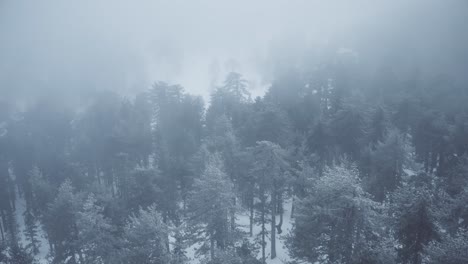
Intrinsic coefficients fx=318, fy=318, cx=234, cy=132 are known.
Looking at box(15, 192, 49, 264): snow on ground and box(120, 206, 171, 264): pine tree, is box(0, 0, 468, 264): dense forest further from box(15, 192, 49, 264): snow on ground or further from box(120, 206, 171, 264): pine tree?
box(15, 192, 49, 264): snow on ground

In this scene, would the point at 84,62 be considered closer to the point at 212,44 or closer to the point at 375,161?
the point at 212,44

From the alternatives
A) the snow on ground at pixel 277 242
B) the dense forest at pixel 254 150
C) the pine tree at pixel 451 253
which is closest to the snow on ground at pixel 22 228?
the dense forest at pixel 254 150

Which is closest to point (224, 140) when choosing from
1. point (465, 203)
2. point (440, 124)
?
point (465, 203)

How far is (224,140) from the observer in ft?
112

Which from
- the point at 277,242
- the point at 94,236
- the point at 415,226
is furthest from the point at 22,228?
the point at 415,226

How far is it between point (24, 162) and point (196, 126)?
1016 inches

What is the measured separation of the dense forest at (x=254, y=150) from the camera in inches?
722

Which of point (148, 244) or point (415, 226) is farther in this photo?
point (148, 244)

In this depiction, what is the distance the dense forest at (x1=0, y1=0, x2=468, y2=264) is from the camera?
18.3 meters

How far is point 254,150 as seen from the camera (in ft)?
86.7

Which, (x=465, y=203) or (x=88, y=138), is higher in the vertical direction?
(x=88, y=138)

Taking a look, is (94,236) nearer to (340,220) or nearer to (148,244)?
(148,244)

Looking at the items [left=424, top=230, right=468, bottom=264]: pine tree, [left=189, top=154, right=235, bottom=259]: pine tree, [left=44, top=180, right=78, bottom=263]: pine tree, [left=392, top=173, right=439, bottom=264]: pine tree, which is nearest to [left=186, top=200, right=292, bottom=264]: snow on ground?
[left=189, top=154, right=235, bottom=259]: pine tree

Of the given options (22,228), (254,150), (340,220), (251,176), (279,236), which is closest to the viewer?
(340,220)
